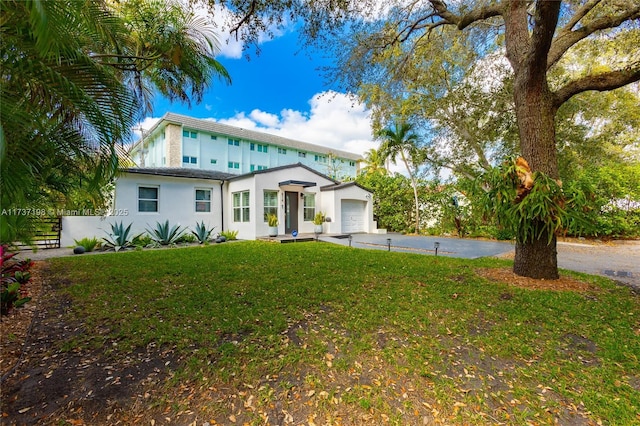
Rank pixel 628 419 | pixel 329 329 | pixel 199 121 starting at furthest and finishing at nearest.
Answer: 1. pixel 199 121
2. pixel 329 329
3. pixel 628 419

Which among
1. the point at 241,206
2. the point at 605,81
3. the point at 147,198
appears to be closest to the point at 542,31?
the point at 605,81

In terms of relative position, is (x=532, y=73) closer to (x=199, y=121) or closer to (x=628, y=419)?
(x=628, y=419)

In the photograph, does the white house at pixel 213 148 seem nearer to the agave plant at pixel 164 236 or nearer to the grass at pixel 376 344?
the agave plant at pixel 164 236

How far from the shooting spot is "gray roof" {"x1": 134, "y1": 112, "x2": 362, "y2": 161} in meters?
22.0

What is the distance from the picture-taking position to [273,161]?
28.3 metres

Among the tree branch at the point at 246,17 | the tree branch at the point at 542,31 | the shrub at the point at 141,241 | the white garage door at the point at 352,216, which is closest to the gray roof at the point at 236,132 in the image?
the shrub at the point at 141,241

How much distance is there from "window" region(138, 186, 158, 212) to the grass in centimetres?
708

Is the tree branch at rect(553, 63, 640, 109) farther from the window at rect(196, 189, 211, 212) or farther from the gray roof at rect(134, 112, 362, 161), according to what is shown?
the gray roof at rect(134, 112, 362, 161)

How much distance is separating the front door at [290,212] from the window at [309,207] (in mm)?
677

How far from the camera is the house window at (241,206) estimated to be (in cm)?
1349

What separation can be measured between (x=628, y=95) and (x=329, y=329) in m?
18.5

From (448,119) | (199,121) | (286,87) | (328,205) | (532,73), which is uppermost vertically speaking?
(199,121)

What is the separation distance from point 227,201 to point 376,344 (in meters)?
13.0

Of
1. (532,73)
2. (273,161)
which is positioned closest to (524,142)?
(532,73)
